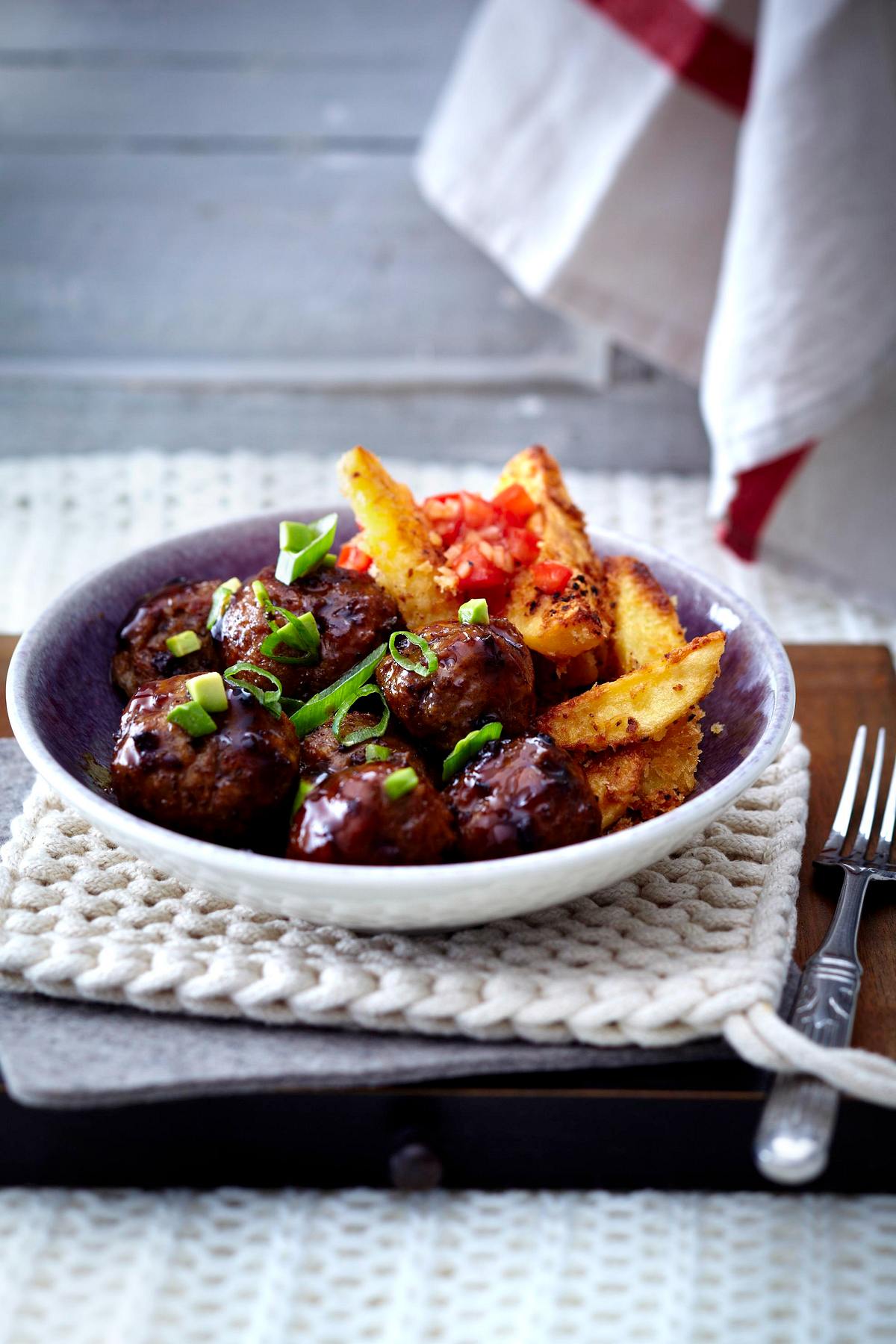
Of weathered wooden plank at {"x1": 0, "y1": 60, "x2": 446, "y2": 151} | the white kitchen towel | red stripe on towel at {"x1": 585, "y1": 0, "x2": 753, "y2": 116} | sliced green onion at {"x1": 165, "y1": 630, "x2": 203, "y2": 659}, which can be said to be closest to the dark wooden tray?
sliced green onion at {"x1": 165, "y1": 630, "x2": 203, "y2": 659}

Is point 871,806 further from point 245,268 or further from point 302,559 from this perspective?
point 245,268

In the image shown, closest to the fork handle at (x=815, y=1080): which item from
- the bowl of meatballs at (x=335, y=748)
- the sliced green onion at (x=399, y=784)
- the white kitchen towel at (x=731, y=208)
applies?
the bowl of meatballs at (x=335, y=748)

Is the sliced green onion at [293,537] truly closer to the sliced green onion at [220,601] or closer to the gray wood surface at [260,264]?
the sliced green onion at [220,601]

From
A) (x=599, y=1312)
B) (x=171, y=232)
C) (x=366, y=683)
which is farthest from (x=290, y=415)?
(x=599, y=1312)

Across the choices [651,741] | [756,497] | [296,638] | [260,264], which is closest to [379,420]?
[260,264]

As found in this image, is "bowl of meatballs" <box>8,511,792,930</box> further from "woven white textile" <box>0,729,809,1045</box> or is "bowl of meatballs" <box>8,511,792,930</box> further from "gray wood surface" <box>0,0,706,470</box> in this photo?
"gray wood surface" <box>0,0,706,470</box>

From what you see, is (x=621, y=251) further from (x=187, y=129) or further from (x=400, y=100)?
(x=187, y=129)
